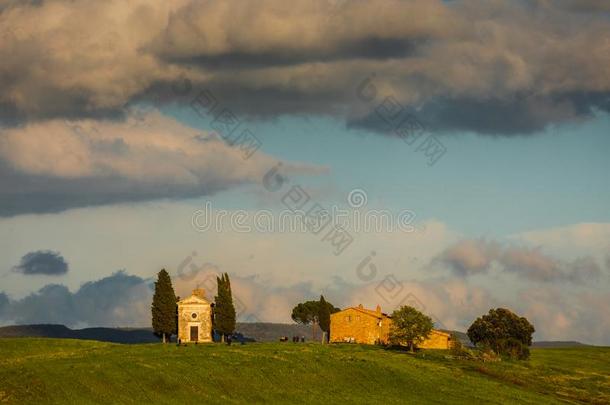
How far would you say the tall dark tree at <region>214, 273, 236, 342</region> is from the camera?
501ft

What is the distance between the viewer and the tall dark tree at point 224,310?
501ft

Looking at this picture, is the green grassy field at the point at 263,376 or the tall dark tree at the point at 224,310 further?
the tall dark tree at the point at 224,310

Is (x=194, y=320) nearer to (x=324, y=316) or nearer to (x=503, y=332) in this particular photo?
(x=324, y=316)

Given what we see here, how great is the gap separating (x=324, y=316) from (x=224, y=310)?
32914 millimetres

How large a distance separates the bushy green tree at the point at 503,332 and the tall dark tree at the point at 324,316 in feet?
81.1

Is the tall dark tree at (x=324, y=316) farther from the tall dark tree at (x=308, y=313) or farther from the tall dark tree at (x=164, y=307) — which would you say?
the tall dark tree at (x=164, y=307)

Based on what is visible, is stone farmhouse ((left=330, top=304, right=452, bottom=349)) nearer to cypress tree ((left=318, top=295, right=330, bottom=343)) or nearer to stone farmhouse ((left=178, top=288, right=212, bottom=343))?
cypress tree ((left=318, top=295, right=330, bottom=343))

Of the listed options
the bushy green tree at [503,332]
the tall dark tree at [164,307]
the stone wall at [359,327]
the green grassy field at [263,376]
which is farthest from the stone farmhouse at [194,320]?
the bushy green tree at [503,332]

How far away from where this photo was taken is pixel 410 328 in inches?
5979

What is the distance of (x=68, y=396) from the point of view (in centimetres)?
A: 9188

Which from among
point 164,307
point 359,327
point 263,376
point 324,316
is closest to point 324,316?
point 324,316

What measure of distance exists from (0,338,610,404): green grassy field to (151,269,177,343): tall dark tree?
18.7 meters

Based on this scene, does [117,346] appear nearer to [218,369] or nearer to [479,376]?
[218,369]

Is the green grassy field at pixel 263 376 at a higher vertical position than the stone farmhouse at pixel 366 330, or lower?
lower
